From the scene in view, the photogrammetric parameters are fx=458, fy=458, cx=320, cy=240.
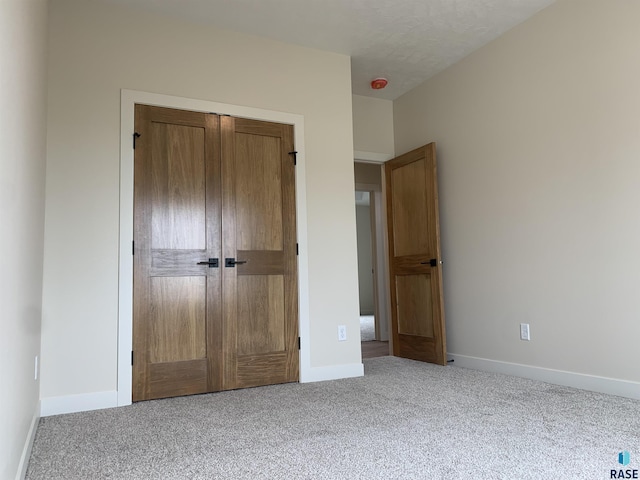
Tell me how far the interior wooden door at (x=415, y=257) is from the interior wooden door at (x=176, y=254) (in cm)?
198

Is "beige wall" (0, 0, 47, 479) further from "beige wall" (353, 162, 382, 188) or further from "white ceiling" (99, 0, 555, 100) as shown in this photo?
"beige wall" (353, 162, 382, 188)

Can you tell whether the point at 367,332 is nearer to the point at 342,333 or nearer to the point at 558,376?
the point at 342,333

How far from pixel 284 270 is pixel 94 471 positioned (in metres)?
1.98

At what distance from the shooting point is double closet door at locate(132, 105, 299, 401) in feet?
10.3

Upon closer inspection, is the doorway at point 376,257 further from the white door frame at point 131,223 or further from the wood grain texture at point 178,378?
the wood grain texture at point 178,378

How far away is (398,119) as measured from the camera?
493cm

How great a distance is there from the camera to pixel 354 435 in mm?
2189

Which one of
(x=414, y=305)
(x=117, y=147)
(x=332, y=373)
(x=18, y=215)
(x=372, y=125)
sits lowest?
(x=332, y=373)

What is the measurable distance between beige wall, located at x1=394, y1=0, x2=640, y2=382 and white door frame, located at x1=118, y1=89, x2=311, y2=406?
149 centimetres

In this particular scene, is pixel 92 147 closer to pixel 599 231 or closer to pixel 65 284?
pixel 65 284

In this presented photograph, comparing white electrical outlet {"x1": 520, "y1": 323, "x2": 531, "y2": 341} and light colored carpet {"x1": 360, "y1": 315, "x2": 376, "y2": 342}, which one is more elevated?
white electrical outlet {"x1": 520, "y1": 323, "x2": 531, "y2": 341}

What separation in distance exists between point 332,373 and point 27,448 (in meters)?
2.15

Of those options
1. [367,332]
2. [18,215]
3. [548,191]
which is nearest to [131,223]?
[18,215]

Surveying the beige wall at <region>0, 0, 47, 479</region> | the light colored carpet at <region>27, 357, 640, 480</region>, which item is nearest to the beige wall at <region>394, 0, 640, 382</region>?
the light colored carpet at <region>27, 357, 640, 480</region>
